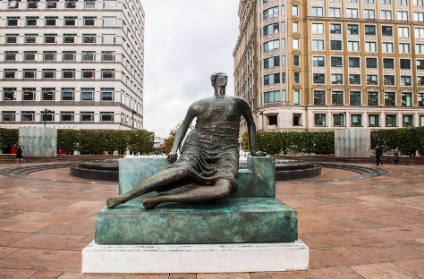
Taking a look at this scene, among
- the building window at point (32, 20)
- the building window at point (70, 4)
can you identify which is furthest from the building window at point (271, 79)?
the building window at point (32, 20)

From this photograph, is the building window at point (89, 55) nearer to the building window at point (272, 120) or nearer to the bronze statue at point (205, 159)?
the building window at point (272, 120)

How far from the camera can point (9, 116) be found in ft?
134

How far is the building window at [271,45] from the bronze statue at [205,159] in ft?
138

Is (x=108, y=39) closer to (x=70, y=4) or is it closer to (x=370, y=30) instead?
(x=70, y=4)

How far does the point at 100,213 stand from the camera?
2457 millimetres

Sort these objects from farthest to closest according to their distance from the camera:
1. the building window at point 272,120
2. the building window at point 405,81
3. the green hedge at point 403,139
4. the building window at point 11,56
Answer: the building window at point 405,81
the building window at point 272,120
the building window at point 11,56
the green hedge at point 403,139

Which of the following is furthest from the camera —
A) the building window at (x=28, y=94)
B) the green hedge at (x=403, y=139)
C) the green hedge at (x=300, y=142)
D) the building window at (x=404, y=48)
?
the building window at (x=404, y=48)

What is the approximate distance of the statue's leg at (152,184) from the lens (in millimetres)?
2617

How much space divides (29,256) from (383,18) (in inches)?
2235

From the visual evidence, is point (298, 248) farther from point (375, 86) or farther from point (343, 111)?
point (375, 86)

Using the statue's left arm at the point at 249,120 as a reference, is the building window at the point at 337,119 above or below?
above

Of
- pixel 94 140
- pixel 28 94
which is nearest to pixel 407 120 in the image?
pixel 94 140

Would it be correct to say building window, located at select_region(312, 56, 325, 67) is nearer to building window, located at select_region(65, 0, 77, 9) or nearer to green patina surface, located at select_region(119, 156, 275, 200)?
green patina surface, located at select_region(119, 156, 275, 200)

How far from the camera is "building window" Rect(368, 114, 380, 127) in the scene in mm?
41719
